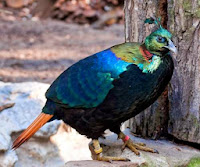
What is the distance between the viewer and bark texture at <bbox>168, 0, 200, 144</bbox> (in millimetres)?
3336

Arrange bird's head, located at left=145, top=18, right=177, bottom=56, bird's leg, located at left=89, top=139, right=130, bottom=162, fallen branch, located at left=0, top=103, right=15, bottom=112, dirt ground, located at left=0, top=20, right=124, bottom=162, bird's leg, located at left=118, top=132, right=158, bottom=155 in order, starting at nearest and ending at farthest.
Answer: bird's head, located at left=145, top=18, right=177, bottom=56
bird's leg, located at left=89, top=139, right=130, bottom=162
bird's leg, located at left=118, top=132, right=158, bottom=155
fallen branch, located at left=0, top=103, right=15, bottom=112
dirt ground, located at left=0, top=20, right=124, bottom=162

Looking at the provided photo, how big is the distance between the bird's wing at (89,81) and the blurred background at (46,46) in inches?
39.1

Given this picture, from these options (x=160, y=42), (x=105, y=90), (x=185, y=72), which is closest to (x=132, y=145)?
(x=105, y=90)

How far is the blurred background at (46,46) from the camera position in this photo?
4234 mm

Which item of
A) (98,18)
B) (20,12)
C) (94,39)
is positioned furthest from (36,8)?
(94,39)

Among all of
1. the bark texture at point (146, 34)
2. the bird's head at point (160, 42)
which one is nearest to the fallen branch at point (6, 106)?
the bark texture at point (146, 34)

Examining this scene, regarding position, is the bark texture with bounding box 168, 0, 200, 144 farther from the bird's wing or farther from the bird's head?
the bird's wing

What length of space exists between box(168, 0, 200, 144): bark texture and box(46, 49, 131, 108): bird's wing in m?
0.59

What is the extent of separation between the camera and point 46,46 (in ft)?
24.9

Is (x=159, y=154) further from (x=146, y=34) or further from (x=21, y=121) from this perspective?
(x=21, y=121)

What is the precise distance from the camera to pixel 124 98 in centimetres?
305

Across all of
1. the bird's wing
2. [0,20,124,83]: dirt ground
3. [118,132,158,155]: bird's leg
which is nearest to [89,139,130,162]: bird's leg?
[118,132,158,155]: bird's leg

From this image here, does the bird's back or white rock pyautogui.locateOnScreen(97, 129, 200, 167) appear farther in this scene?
white rock pyautogui.locateOnScreen(97, 129, 200, 167)

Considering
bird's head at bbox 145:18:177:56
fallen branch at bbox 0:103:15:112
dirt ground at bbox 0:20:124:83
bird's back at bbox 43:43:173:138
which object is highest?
bird's head at bbox 145:18:177:56
